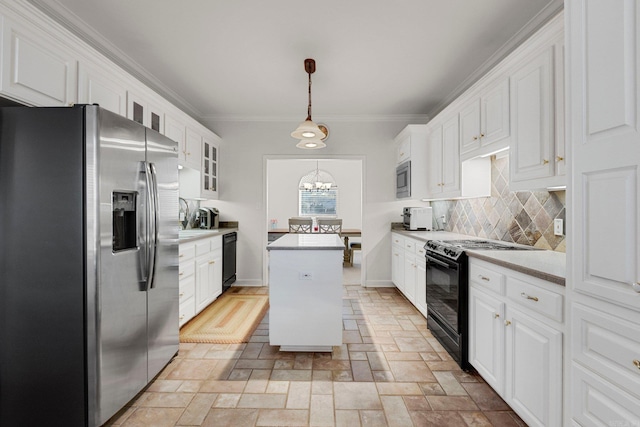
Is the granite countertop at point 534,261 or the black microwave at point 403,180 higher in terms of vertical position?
the black microwave at point 403,180

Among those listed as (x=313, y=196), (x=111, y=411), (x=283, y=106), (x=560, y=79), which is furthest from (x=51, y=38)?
(x=313, y=196)

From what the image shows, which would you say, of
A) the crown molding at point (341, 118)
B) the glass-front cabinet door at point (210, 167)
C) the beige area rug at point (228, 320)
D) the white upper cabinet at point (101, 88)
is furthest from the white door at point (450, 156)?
the white upper cabinet at point (101, 88)

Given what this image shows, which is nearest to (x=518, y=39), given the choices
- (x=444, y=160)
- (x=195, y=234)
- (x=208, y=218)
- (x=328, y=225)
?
(x=444, y=160)

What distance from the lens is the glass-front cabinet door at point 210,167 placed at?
4066mm

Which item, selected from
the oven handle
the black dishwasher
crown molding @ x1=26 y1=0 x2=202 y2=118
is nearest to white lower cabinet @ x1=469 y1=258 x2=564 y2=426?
the oven handle

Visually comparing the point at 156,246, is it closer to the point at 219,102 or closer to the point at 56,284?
the point at 56,284

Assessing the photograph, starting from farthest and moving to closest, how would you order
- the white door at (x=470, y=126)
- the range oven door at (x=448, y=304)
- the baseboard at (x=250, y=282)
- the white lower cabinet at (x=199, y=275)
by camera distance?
the baseboard at (x=250, y=282) < the white lower cabinet at (x=199, y=275) < the white door at (x=470, y=126) < the range oven door at (x=448, y=304)

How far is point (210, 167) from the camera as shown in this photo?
4285 millimetres

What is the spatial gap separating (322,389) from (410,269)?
194 cm

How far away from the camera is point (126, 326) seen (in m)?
1.80

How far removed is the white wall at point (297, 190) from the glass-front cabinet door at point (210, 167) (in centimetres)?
394

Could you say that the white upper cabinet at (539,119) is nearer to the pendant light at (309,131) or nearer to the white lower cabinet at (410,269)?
the white lower cabinet at (410,269)

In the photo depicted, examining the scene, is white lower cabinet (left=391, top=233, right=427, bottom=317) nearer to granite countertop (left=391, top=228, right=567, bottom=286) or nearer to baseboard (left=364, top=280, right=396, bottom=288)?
baseboard (left=364, top=280, right=396, bottom=288)

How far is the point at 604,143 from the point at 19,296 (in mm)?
2596
